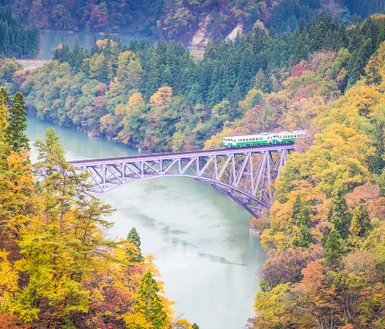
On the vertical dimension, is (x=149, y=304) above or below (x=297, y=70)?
below

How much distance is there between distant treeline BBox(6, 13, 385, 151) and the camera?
311ft

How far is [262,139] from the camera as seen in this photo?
72500mm

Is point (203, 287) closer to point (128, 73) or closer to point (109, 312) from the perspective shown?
point (109, 312)

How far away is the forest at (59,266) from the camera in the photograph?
120 feet

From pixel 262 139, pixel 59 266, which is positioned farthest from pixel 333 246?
pixel 262 139

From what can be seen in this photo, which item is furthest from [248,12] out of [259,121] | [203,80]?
[259,121]

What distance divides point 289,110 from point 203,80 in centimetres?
2395

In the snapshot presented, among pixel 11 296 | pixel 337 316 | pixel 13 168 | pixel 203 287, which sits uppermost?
pixel 13 168

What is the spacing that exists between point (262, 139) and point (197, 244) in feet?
41.0

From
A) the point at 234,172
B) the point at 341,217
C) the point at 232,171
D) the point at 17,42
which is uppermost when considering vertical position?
the point at 17,42

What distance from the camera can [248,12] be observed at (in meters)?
174

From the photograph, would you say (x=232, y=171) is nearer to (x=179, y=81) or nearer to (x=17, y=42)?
(x=179, y=81)

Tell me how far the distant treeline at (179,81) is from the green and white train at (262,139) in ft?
43.3

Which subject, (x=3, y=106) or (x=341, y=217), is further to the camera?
(x=341, y=217)
